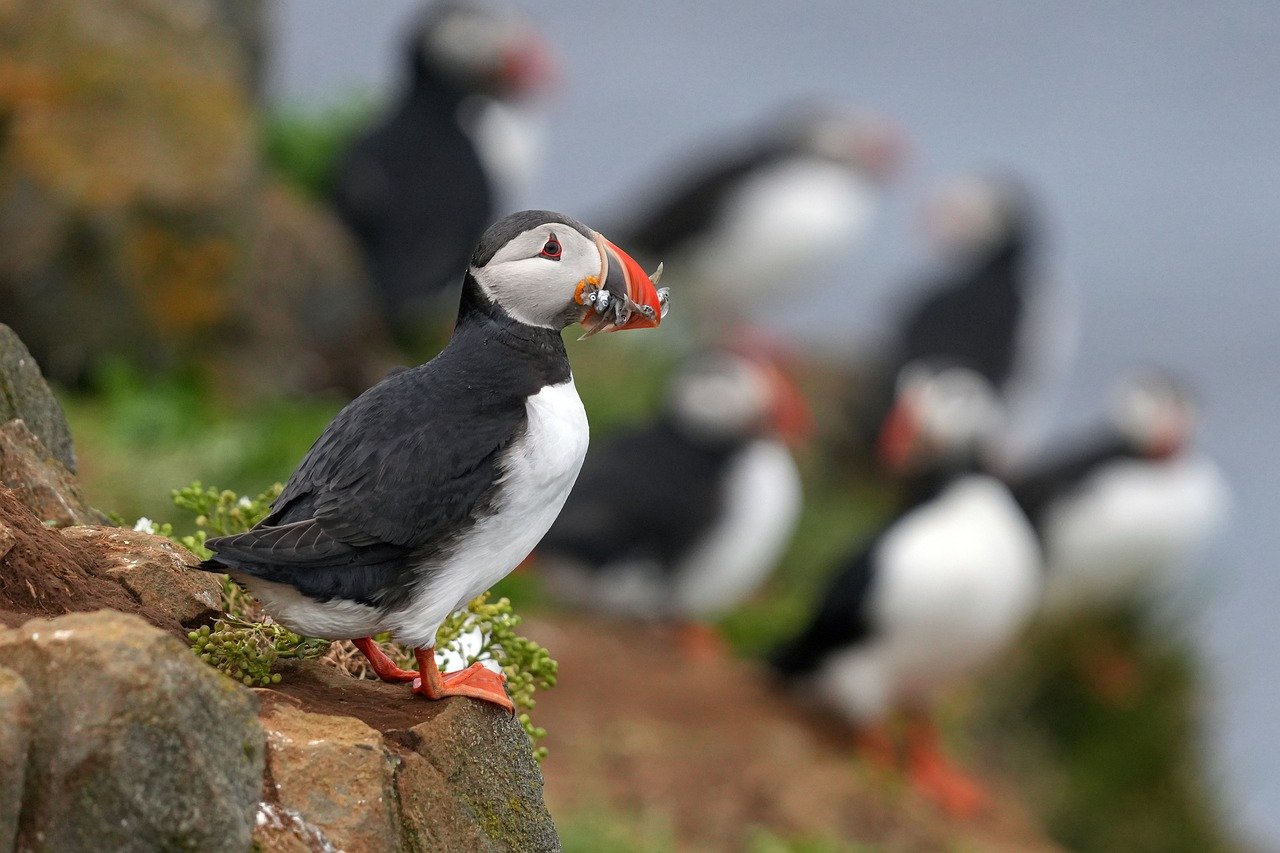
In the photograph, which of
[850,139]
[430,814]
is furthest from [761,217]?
[430,814]

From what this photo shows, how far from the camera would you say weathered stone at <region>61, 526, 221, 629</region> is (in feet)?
10.2

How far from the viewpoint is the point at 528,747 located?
126 inches

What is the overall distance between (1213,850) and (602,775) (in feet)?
11.9

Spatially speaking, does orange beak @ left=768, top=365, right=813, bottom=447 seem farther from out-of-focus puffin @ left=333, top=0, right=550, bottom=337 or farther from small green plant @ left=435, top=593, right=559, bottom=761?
small green plant @ left=435, top=593, right=559, bottom=761

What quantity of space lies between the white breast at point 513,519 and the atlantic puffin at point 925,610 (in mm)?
5414

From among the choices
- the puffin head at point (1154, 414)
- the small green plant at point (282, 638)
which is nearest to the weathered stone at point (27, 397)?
the small green plant at point (282, 638)

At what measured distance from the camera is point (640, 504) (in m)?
9.09

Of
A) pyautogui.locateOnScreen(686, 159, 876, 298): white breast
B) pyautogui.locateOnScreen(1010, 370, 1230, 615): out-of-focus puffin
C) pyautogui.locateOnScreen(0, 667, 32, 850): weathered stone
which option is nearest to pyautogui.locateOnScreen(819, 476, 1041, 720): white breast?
pyautogui.locateOnScreen(1010, 370, 1230, 615): out-of-focus puffin

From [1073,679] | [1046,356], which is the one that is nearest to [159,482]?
[1073,679]

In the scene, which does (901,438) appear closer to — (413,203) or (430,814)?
(413,203)

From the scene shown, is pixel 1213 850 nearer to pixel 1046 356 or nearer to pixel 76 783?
pixel 1046 356

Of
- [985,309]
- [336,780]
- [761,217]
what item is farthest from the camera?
[985,309]

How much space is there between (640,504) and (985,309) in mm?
4863

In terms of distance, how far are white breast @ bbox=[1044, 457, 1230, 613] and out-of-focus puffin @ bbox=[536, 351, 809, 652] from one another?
221 cm
